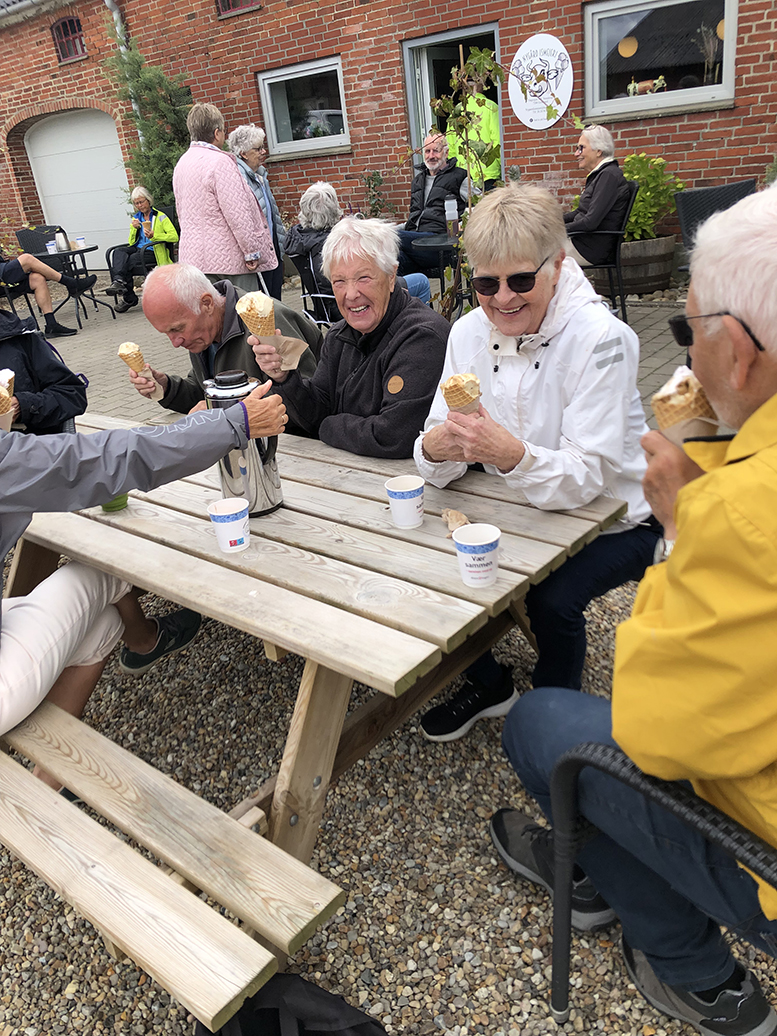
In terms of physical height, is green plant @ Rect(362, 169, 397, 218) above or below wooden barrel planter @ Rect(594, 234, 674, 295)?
above

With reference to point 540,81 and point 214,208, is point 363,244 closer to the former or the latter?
point 214,208

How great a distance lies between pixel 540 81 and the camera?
24.4ft

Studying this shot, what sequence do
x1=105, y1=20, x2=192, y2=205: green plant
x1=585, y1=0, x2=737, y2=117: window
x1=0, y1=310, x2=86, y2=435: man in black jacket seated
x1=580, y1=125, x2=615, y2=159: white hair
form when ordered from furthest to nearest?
x1=105, y1=20, x2=192, y2=205: green plant, x1=585, y1=0, x2=737, y2=117: window, x1=580, y1=125, x2=615, y2=159: white hair, x1=0, y1=310, x2=86, y2=435: man in black jacket seated

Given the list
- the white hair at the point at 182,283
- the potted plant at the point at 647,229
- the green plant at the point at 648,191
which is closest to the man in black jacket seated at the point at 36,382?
the white hair at the point at 182,283

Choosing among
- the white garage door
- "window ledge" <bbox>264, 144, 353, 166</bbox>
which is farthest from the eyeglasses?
the white garage door

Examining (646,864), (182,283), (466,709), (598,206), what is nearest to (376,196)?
(598,206)

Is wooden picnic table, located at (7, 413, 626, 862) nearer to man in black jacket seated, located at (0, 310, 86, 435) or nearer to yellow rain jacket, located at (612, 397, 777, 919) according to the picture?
yellow rain jacket, located at (612, 397, 777, 919)

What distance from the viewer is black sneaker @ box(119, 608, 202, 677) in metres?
2.98

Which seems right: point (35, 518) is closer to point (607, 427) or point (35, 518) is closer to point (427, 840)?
point (427, 840)

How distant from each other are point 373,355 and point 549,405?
0.78 m

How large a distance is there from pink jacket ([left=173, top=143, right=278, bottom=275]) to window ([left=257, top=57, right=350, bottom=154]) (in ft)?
13.9

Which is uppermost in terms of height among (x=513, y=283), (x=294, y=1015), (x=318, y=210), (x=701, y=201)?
(x=318, y=210)

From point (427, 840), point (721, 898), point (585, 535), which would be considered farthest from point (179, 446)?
point (721, 898)

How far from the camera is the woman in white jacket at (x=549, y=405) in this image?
6.37ft
